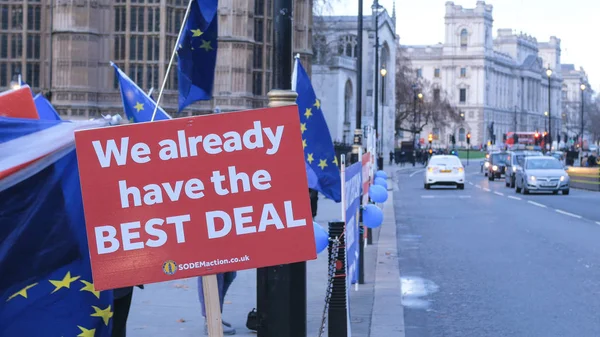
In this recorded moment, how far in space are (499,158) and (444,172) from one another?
18.9 m

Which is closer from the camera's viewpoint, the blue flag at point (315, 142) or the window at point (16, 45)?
the blue flag at point (315, 142)

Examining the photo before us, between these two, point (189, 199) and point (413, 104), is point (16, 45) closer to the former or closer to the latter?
point (189, 199)

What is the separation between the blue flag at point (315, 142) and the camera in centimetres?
1153

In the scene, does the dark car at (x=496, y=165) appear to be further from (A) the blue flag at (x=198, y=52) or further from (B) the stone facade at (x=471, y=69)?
(B) the stone facade at (x=471, y=69)

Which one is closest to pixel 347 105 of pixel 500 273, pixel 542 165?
pixel 542 165

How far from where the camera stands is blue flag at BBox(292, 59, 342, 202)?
37.8ft

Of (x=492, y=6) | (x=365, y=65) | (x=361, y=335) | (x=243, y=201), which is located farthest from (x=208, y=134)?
(x=492, y=6)

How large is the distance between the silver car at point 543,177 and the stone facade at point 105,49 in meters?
12.0

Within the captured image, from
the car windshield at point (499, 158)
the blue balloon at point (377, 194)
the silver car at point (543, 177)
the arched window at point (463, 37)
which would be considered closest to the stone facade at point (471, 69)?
the arched window at point (463, 37)

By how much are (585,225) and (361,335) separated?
14082mm

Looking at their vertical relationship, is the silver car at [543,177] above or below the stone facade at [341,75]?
below

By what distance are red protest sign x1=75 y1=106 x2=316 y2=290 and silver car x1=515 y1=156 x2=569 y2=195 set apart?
3489 cm

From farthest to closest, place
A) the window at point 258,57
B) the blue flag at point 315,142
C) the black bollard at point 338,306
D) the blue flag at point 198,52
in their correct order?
1. the window at point 258,57
2. the blue flag at point 315,142
3. the black bollard at point 338,306
4. the blue flag at point 198,52

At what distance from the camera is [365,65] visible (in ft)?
265
